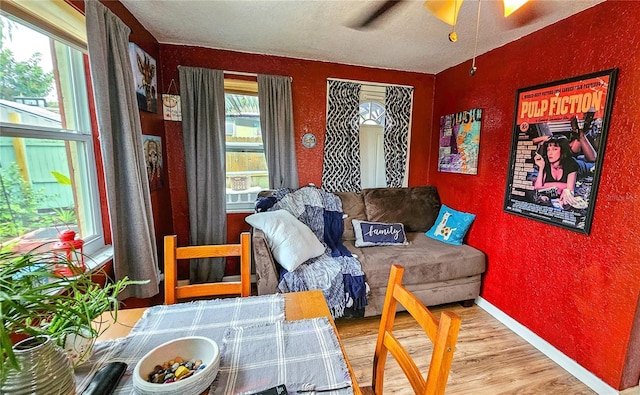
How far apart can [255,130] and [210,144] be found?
486mm

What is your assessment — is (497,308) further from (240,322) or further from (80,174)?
(80,174)

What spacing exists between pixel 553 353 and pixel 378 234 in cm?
148

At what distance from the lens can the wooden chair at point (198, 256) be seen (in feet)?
3.97

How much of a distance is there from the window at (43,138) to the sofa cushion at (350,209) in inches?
76.8

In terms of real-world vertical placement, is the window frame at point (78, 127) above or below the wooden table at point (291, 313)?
above

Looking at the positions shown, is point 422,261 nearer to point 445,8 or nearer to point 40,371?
point 445,8

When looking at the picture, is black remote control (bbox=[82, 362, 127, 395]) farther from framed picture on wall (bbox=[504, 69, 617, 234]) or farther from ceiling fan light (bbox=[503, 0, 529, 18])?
framed picture on wall (bbox=[504, 69, 617, 234])

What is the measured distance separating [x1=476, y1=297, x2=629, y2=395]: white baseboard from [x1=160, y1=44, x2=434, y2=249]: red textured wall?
158 centimetres

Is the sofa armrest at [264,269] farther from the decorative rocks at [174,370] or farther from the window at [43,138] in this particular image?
the decorative rocks at [174,370]

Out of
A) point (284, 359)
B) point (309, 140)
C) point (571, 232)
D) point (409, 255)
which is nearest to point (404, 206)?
point (409, 255)

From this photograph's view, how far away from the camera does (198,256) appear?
4.17 feet

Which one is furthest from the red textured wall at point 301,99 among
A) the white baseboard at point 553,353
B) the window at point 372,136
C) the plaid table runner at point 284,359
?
the plaid table runner at point 284,359

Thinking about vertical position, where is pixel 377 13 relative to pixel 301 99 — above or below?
above

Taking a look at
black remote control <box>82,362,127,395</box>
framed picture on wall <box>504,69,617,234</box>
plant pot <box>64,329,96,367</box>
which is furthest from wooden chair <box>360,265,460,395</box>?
framed picture on wall <box>504,69,617,234</box>
